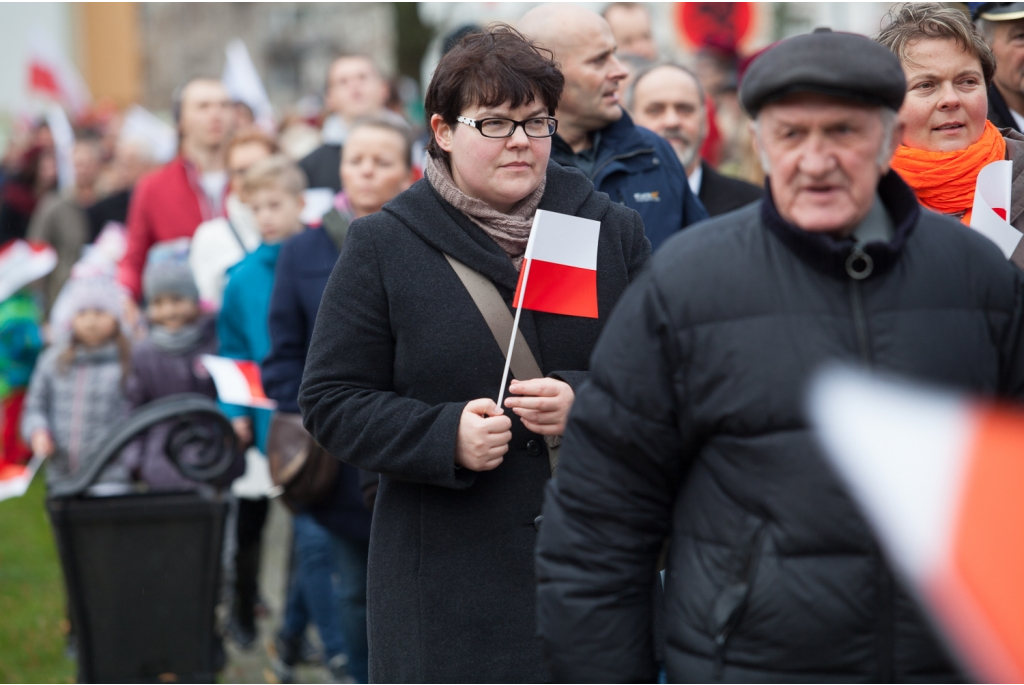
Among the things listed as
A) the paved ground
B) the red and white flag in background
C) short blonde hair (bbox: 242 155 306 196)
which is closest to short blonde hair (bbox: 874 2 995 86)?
short blonde hair (bbox: 242 155 306 196)

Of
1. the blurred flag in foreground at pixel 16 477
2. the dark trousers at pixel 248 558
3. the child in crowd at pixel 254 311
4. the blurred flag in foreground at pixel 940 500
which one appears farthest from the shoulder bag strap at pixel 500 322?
the blurred flag in foreground at pixel 16 477

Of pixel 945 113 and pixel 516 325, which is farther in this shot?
pixel 945 113

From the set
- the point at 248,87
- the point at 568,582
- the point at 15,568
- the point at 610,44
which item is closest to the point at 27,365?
the point at 15,568

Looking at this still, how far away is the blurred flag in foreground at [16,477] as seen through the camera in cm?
706

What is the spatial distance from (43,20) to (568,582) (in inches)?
1490

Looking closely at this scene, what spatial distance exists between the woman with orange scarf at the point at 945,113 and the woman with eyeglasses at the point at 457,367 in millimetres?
951

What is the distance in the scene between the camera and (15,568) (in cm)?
843

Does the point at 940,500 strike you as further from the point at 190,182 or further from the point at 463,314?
the point at 190,182

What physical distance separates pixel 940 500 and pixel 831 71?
29.1 inches

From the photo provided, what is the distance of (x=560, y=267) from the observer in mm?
3176

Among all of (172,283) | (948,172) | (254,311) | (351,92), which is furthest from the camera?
(351,92)

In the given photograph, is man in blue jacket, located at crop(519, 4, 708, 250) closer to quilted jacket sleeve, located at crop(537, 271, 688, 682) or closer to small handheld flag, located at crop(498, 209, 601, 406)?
small handheld flag, located at crop(498, 209, 601, 406)

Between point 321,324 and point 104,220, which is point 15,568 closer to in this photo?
point 104,220

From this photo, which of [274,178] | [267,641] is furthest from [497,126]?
[267,641]
